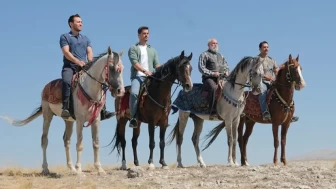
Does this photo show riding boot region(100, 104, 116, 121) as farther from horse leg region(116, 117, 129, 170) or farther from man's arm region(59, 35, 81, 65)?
horse leg region(116, 117, 129, 170)

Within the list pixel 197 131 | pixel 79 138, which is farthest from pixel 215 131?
pixel 79 138

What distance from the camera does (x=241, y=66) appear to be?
48.2ft

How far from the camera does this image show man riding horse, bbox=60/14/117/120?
12.9 meters

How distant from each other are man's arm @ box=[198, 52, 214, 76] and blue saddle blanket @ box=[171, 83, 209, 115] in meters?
0.54

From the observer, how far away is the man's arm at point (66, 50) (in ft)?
42.5

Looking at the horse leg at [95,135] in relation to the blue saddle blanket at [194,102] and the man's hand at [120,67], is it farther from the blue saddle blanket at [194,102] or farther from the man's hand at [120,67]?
the blue saddle blanket at [194,102]

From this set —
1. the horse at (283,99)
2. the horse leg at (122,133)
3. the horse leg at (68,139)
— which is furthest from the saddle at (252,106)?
the horse leg at (68,139)

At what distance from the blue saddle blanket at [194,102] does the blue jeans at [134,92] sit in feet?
3.98

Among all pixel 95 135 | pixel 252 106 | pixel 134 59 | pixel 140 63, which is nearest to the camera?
pixel 95 135

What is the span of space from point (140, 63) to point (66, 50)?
2205 millimetres

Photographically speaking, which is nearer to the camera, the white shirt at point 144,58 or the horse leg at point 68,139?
the horse leg at point 68,139

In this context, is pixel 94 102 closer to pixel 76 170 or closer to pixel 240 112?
pixel 76 170

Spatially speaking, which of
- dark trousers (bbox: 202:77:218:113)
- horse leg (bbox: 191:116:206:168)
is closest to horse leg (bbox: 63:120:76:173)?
horse leg (bbox: 191:116:206:168)

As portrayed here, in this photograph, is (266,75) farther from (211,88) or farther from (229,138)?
(229,138)
